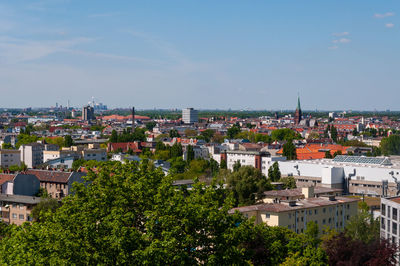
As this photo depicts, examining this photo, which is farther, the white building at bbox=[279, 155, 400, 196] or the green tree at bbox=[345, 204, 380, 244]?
the white building at bbox=[279, 155, 400, 196]

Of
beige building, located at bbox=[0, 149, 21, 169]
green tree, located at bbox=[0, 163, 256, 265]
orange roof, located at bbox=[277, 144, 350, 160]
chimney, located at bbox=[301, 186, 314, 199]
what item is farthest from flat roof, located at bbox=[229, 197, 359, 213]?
beige building, located at bbox=[0, 149, 21, 169]

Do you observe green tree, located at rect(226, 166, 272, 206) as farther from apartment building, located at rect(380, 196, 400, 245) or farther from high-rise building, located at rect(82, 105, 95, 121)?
high-rise building, located at rect(82, 105, 95, 121)

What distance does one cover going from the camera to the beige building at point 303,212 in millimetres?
25672

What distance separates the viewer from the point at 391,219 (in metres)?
22.2

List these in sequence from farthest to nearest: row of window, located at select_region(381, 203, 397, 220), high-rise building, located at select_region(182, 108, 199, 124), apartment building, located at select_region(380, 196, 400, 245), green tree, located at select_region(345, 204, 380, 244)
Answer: high-rise building, located at select_region(182, 108, 199, 124)
green tree, located at select_region(345, 204, 380, 244)
row of window, located at select_region(381, 203, 397, 220)
apartment building, located at select_region(380, 196, 400, 245)

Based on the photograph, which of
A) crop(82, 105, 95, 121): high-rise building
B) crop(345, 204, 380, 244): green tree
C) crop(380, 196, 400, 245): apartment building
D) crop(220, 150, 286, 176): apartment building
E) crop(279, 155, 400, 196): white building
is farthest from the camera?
crop(82, 105, 95, 121): high-rise building

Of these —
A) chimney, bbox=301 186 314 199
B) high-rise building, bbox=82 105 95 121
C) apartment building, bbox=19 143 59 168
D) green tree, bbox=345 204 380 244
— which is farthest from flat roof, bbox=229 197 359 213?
high-rise building, bbox=82 105 95 121

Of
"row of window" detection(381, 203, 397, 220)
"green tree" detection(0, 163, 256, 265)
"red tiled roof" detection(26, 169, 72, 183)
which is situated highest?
"green tree" detection(0, 163, 256, 265)

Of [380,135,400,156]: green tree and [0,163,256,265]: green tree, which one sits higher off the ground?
[0,163,256,265]: green tree

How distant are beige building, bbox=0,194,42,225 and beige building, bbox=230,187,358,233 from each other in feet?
43.4

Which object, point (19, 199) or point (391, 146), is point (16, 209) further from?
point (391, 146)

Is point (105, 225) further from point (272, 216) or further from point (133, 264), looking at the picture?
point (272, 216)

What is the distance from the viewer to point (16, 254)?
13.1 meters

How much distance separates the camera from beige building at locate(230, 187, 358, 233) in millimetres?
25672
